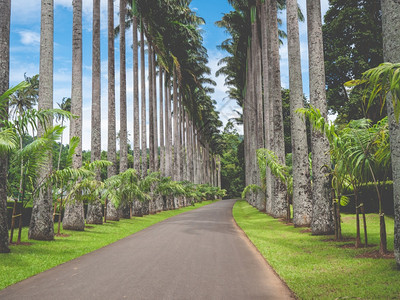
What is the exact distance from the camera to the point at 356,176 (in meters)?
8.19

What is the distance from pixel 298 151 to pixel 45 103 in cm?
1003

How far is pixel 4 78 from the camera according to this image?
916cm

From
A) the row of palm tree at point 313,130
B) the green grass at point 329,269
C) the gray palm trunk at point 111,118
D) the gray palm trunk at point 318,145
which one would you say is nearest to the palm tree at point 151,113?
the gray palm trunk at point 111,118

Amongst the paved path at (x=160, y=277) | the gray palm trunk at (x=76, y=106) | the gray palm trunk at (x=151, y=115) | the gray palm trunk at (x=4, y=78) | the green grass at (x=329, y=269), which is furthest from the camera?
the gray palm trunk at (x=151, y=115)

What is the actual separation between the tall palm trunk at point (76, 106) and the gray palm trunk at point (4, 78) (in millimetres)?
5318

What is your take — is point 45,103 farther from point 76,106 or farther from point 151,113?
point 151,113

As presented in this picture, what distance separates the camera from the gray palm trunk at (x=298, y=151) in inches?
547

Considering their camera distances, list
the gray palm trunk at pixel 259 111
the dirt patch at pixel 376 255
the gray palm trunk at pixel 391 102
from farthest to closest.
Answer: the gray palm trunk at pixel 259 111 < the dirt patch at pixel 376 255 < the gray palm trunk at pixel 391 102

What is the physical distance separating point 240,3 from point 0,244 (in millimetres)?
29288

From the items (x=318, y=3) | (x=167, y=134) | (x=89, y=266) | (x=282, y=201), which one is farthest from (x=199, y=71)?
(x=89, y=266)

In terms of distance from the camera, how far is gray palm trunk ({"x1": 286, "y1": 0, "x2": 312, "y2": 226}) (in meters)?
13.9

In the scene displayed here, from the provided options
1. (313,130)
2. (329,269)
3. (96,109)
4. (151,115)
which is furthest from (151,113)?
(329,269)

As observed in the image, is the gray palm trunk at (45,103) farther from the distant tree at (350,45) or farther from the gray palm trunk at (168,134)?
the gray palm trunk at (168,134)

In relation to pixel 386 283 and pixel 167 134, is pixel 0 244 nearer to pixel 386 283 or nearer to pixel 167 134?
pixel 386 283
